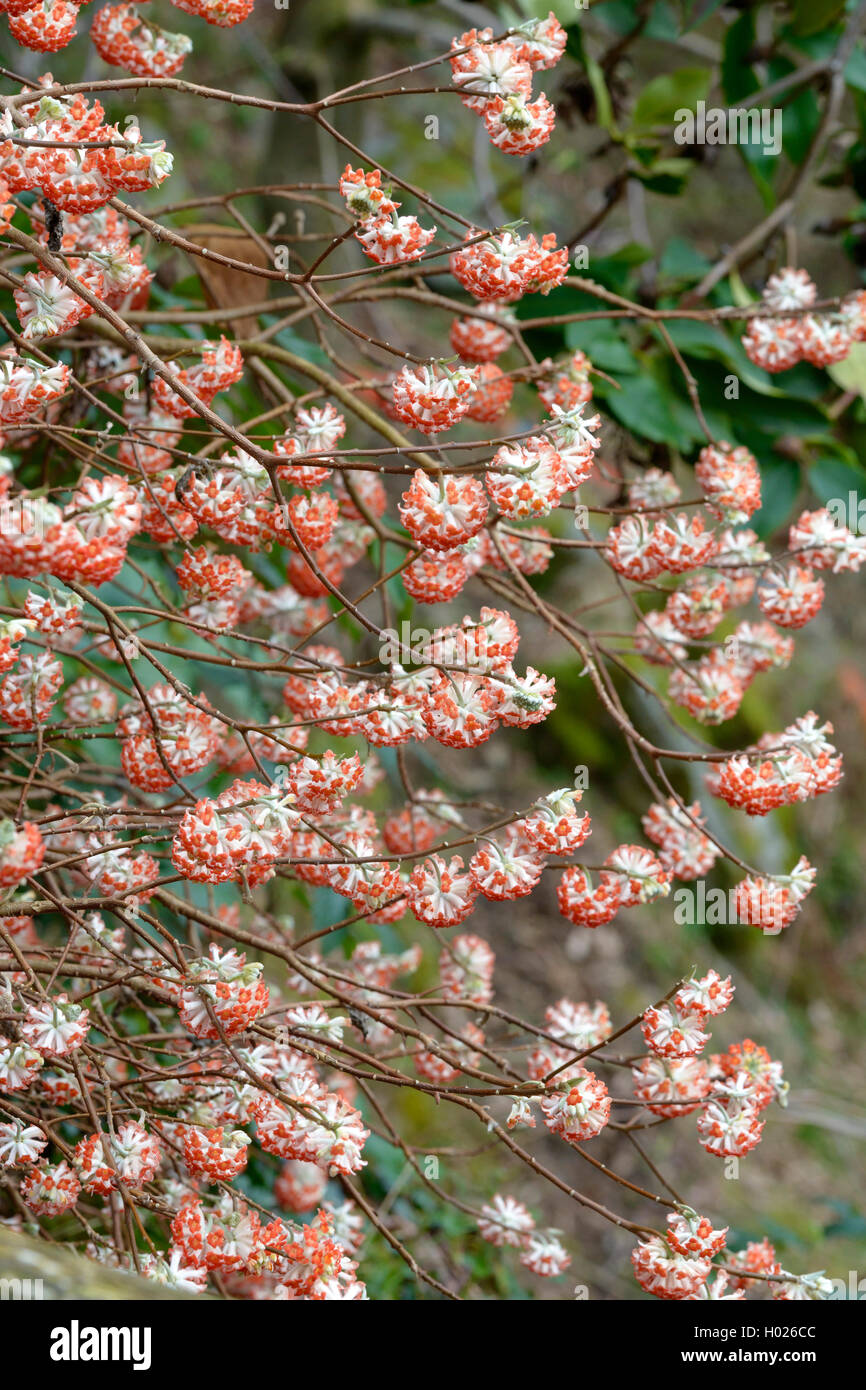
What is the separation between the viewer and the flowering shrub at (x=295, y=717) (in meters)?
0.99

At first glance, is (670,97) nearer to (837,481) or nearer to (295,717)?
(837,481)

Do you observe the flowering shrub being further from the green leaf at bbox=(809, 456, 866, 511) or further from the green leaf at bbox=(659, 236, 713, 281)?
the green leaf at bbox=(659, 236, 713, 281)

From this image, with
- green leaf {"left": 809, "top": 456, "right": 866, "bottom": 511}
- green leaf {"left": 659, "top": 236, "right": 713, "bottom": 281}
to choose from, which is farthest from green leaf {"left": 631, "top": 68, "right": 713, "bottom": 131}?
green leaf {"left": 809, "top": 456, "right": 866, "bottom": 511}

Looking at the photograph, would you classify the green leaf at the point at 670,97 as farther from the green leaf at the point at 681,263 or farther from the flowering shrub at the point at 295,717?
the flowering shrub at the point at 295,717

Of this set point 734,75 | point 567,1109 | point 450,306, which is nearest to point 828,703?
point 734,75

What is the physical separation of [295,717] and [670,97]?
1342 mm

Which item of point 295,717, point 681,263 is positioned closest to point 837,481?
point 681,263

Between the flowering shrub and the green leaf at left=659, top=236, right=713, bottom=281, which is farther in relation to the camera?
the green leaf at left=659, top=236, right=713, bottom=281

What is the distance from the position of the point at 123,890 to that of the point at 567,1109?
45cm

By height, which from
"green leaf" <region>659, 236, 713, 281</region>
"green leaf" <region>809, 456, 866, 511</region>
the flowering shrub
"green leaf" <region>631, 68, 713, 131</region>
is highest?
"green leaf" <region>631, 68, 713, 131</region>

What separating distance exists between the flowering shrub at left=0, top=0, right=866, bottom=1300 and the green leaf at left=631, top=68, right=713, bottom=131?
0.67m

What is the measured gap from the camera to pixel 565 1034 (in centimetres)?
134

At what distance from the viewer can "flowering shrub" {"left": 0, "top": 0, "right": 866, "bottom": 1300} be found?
3.23ft
